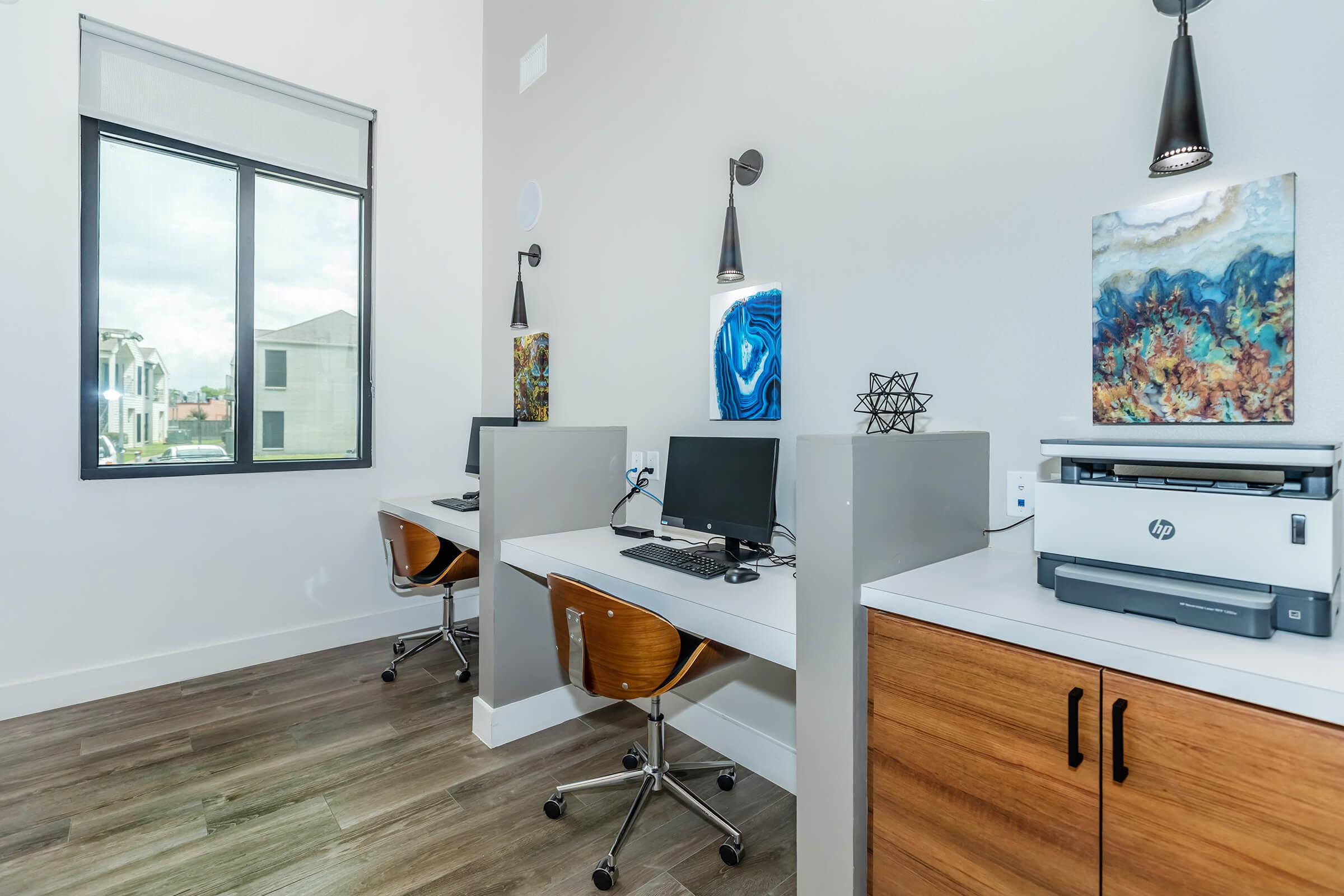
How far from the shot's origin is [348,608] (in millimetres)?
3840

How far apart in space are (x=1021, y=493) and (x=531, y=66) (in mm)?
3609

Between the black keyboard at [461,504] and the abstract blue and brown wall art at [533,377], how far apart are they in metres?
0.58

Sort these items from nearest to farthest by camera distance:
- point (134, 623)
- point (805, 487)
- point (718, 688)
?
point (805, 487)
point (718, 688)
point (134, 623)

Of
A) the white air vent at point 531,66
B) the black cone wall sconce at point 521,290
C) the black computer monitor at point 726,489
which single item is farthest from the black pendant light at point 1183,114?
the white air vent at point 531,66

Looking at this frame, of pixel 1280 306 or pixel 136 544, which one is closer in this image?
pixel 1280 306

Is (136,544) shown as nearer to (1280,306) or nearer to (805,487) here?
(805,487)

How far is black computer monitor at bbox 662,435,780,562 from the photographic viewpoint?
2.13m

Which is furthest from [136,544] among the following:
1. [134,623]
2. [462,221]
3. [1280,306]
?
[1280,306]

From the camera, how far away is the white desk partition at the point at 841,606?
1.39m

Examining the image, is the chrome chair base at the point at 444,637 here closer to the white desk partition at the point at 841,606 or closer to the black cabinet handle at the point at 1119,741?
the white desk partition at the point at 841,606

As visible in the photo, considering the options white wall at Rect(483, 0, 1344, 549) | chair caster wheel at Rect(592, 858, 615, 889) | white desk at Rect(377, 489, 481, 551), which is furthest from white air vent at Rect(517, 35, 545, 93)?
chair caster wheel at Rect(592, 858, 615, 889)

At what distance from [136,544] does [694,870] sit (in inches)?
124

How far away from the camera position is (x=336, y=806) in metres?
2.22

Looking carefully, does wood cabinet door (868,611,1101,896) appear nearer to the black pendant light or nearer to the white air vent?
the black pendant light
